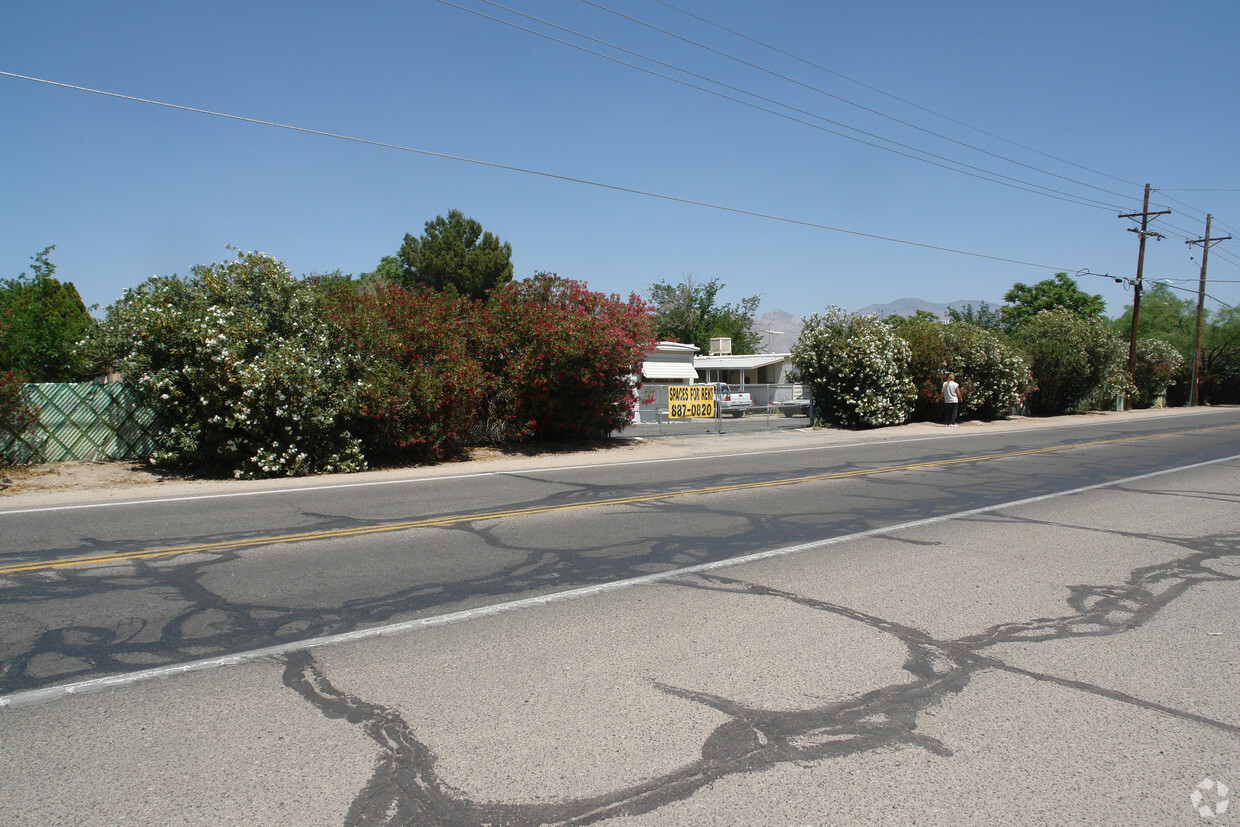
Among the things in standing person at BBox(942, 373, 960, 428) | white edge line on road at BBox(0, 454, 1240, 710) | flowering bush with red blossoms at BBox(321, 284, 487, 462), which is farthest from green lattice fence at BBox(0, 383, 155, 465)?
standing person at BBox(942, 373, 960, 428)

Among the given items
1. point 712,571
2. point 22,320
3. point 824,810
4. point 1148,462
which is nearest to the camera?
point 824,810

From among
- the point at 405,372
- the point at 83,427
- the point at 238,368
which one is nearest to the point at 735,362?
the point at 405,372

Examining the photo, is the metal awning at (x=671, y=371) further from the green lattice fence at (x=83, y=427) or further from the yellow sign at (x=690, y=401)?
the green lattice fence at (x=83, y=427)

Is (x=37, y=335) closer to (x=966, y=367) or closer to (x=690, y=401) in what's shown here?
(x=690, y=401)

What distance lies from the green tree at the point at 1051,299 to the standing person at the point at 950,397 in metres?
58.9

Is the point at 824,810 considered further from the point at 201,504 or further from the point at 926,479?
the point at 926,479

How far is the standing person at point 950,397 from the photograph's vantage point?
91.0ft

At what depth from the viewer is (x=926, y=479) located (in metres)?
13.8

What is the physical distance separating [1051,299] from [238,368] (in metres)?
85.9

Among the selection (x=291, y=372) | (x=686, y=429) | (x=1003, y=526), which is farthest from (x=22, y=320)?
(x=1003, y=526)

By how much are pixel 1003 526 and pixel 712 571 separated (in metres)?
4.47

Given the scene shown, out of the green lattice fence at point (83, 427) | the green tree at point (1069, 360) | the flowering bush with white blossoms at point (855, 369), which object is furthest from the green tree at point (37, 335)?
the green tree at point (1069, 360)

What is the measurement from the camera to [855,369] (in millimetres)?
26922

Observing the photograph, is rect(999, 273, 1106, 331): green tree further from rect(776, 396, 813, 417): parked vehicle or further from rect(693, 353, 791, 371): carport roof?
rect(776, 396, 813, 417): parked vehicle
